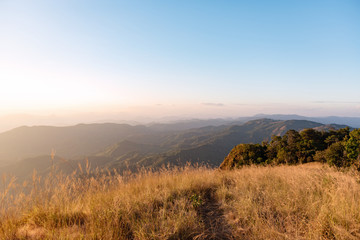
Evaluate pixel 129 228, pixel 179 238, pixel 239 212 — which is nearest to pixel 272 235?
pixel 239 212

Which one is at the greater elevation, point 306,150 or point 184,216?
point 184,216

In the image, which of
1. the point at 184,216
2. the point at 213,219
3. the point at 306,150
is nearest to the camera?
the point at 184,216

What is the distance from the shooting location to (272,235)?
92.4 inches

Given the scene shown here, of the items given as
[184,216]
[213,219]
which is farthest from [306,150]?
[184,216]

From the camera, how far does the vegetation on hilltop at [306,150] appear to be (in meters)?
5.83

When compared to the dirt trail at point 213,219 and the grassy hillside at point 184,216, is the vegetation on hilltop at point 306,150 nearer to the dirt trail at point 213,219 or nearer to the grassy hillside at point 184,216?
the grassy hillside at point 184,216

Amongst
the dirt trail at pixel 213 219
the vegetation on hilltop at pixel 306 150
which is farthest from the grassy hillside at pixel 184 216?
the vegetation on hilltop at pixel 306 150

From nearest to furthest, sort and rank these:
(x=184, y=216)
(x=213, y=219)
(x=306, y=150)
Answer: (x=184, y=216) < (x=213, y=219) < (x=306, y=150)

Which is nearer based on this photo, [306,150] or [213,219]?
[213,219]

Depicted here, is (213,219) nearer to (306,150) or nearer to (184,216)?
(184,216)

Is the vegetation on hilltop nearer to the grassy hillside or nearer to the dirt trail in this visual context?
the grassy hillside

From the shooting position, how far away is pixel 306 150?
801 centimetres

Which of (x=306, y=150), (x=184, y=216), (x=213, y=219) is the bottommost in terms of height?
(x=213, y=219)

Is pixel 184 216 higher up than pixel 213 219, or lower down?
higher up
